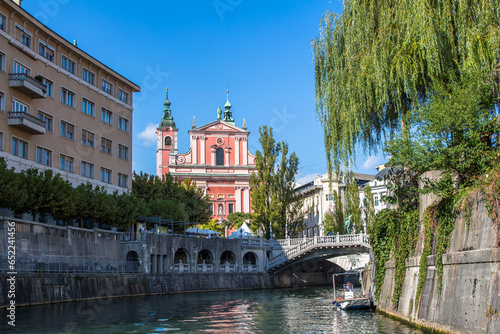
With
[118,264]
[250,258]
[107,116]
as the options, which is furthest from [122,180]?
[250,258]

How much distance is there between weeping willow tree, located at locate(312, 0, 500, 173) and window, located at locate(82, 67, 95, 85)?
29129 millimetres

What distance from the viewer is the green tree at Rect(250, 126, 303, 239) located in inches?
2822

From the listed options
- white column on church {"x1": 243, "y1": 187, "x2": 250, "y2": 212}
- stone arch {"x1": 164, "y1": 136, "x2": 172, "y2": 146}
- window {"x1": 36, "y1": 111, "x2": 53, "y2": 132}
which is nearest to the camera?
window {"x1": 36, "y1": 111, "x2": 53, "y2": 132}

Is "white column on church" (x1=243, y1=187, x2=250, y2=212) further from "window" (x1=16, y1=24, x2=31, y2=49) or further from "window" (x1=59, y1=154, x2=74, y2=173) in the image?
"window" (x1=16, y1=24, x2=31, y2=49)

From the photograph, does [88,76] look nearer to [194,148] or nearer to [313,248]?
[313,248]

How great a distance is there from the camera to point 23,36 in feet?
147

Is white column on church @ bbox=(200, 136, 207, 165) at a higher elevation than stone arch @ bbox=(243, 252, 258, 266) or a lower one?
higher

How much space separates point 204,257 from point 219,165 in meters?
44.8

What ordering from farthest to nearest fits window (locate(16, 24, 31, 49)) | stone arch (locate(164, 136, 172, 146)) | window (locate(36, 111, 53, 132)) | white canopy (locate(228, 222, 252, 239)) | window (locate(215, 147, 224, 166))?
stone arch (locate(164, 136, 172, 146))
window (locate(215, 147, 224, 166))
white canopy (locate(228, 222, 252, 239))
window (locate(36, 111, 53, 132))
window (locate(16, 24, 31, 49))

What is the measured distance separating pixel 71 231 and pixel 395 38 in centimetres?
2847

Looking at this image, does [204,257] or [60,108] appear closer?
[60,108]

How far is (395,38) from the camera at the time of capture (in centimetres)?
2592

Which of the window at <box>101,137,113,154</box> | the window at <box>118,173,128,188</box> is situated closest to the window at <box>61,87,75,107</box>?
the window at <box>101,137,113,154</box>

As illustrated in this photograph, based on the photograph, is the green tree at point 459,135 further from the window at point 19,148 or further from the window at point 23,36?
the window at point 23,36
